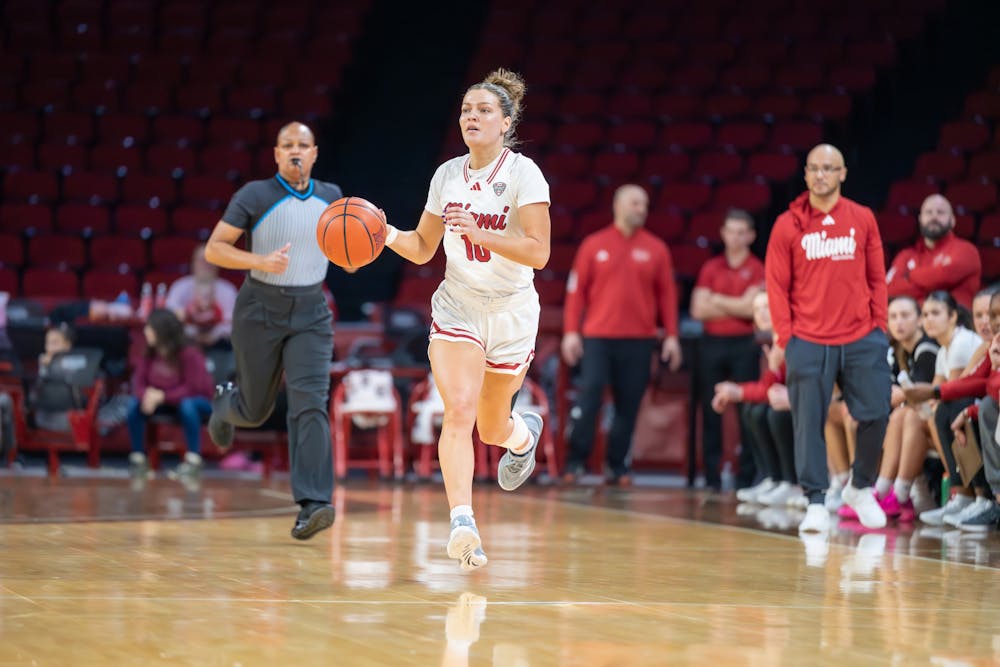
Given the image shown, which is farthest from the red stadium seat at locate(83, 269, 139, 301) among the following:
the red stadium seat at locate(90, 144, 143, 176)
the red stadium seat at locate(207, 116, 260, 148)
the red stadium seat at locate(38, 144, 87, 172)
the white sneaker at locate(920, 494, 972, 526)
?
the white sneaker at locate(920, 494, 972, 526)

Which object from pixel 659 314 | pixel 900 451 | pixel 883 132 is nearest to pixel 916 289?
pixel 900 451

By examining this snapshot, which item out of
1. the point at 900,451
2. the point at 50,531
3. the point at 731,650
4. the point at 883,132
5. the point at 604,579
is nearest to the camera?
the point at 731,650

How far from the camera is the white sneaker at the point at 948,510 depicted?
808 cm

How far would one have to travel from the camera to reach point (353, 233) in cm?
565

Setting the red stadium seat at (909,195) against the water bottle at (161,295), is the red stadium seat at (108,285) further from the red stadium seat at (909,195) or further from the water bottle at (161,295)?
the red stadium seat at (909,195)

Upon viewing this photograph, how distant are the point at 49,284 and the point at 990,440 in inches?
398

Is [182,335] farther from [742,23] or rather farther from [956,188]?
[742,23]

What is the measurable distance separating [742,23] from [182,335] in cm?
912

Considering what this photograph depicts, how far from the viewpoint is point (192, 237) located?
15.5 metres

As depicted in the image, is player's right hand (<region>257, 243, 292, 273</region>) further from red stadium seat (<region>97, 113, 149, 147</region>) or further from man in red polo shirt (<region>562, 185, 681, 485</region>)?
red stadium seat (<region>97, 113, 149, 147</region>)

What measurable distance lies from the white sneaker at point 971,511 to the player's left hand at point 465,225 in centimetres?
389

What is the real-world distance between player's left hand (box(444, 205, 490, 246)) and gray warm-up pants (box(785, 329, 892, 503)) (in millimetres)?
3036

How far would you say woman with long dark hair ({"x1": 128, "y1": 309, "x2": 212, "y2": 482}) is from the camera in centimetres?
1172

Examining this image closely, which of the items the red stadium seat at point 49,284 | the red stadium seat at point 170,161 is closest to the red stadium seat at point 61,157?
the red stadium seat at point 170,161
